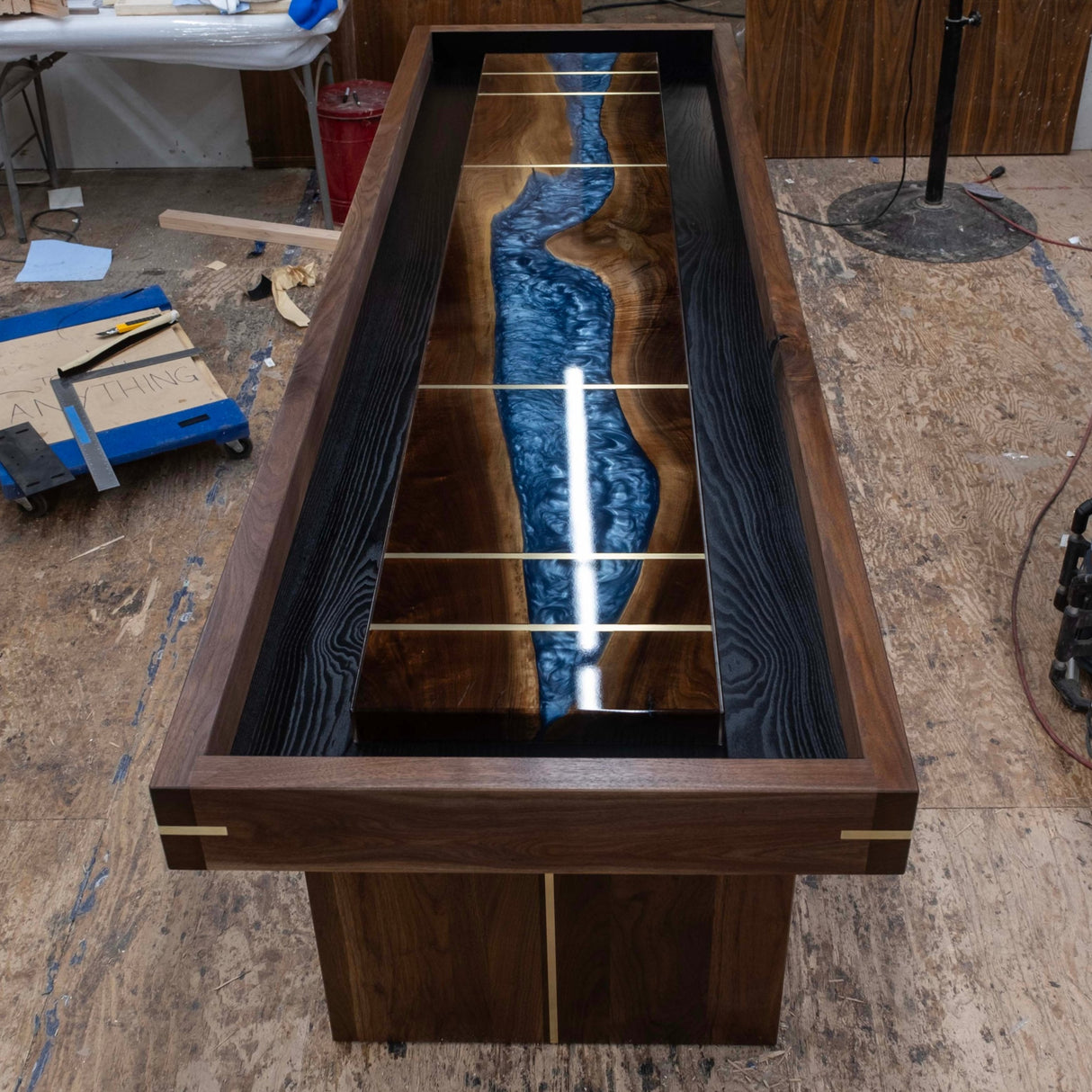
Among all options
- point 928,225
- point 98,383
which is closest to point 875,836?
point 98,383

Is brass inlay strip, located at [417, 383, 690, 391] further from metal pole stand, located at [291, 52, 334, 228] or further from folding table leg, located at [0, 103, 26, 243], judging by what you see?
folding table leg, located at [0, 103, 26, 243]

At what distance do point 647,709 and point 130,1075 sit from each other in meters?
1.03

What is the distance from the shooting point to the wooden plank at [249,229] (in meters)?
4.14

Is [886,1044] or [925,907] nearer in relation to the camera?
[886,1044]

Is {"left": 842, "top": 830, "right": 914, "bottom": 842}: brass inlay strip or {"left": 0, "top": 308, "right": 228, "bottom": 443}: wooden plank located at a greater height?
{"left": 842, "top": 830, "right": 914, "bottom": 842}: brass inlay strip

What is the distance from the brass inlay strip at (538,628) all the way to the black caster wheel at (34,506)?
1.68m

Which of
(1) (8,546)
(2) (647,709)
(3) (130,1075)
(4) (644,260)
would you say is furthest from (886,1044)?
(1) (8,546)

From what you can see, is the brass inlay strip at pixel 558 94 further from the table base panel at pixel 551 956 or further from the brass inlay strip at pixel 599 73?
the table base panel at pixel 551 956

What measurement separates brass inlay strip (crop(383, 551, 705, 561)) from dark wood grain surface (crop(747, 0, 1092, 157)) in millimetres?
3092

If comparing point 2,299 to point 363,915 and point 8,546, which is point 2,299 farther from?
point 363,915

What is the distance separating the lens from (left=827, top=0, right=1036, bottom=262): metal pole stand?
395 cm

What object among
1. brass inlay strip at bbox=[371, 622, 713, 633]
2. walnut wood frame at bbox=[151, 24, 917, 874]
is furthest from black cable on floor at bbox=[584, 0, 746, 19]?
walnut wood frame at bbox=[151, 24, 917, 874]

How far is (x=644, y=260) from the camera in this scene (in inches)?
98.8

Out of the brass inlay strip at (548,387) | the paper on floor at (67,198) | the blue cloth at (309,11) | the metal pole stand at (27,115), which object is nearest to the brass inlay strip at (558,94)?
the blue cloth at (309,11)
